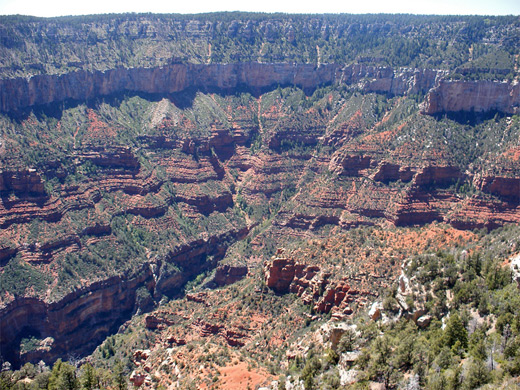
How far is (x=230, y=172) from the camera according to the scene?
15075 centimetres

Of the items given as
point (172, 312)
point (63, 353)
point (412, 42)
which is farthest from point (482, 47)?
point (63, 353)

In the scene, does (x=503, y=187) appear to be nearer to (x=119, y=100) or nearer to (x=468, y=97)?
(x=468, y=97)

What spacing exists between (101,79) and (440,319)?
11386 centimetres

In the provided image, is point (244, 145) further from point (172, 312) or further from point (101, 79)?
point (172, 312)

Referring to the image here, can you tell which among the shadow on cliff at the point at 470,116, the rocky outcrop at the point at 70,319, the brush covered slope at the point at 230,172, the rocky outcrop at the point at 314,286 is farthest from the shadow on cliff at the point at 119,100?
the rocky outcrop at the point at 314,286

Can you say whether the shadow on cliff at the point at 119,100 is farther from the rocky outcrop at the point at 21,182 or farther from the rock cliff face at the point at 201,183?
the rocky outcrop at the point at 21,182

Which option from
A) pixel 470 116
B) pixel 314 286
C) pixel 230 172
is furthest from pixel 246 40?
pixel 314 286

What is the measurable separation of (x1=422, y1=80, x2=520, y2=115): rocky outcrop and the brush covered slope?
0.27 metres

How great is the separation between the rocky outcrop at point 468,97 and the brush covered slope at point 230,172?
27 centimetres

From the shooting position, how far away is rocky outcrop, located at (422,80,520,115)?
4688 inches

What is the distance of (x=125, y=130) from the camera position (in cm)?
14200

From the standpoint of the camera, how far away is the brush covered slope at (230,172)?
3169 inches

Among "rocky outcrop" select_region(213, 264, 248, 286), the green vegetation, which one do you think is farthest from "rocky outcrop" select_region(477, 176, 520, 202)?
"rocky outcrop" select_region(213, 264, 248, 286)

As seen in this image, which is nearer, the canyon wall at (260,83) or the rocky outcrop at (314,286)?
the rocky outcrop at (314,286)
